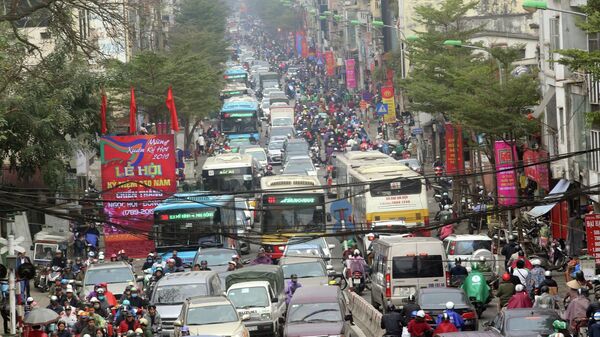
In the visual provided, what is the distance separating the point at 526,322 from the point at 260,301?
8.50 meters

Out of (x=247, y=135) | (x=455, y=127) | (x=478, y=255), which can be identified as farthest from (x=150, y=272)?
(x=247, y=135)

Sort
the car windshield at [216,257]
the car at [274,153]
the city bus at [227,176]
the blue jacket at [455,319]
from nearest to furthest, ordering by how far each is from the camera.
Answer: the blue jacket at [455,319] < the car windshield at [216,257] < the city bus at [227,176] < the car at [274,153]

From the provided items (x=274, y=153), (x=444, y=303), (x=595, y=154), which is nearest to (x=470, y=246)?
(x=595, y=154)

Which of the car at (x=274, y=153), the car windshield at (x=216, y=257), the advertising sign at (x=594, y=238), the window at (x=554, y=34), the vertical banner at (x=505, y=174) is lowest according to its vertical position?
the car windshield at (x=216, y=257)

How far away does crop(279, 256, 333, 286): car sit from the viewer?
120ft

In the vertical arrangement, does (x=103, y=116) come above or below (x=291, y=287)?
above

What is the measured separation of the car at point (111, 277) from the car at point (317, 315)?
8305mm

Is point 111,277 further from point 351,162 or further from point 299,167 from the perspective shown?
point 299,167

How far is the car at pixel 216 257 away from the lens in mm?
39906

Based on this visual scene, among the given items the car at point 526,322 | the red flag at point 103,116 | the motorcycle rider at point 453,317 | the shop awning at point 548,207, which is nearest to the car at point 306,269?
the motorcycle rider at point 453,317

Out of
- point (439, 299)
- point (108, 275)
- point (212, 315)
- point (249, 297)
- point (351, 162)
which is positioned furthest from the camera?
point (351, 162)

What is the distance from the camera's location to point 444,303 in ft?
96.3

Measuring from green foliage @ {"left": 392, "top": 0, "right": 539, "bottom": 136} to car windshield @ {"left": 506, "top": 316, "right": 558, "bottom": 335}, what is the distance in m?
25.2

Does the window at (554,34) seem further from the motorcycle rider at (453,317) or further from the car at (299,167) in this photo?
the motorcycle rider at (453,317)
